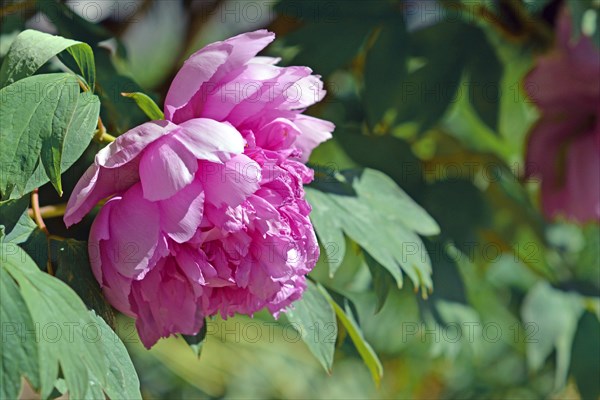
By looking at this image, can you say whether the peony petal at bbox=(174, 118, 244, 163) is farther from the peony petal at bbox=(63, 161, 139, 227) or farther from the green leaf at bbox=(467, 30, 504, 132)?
the green leaf at bbox=(467, 30, 504, 132)

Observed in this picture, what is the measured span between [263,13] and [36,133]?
676 millimetres

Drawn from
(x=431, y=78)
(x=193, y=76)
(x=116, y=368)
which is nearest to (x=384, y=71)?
(x=431, y=78)

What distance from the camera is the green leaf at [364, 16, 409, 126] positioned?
939 mm

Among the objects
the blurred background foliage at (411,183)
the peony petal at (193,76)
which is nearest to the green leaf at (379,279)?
the blurred background foliage at (411,183)

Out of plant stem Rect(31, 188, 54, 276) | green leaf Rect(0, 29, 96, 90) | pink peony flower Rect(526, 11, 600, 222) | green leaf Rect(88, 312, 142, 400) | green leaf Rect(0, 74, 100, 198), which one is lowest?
pink peony flower Rect(526, 11, 600, 222)

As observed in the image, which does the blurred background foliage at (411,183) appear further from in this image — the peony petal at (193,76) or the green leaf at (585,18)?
the peony petal at (193,76)

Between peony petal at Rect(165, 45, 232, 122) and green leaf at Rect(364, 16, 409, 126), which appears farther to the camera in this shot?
green leaf at Rect(364, 16, 409, 126)

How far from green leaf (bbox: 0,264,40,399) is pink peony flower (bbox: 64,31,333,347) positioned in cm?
8

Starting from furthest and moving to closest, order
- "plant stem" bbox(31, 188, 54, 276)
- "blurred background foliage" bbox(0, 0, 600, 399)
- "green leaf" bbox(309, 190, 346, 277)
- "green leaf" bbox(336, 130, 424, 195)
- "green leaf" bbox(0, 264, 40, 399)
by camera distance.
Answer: "green leaf" bbox(336, 130, 424, 195) < "blurred background foliage" bbox(0, 0, 600, 399) < "green leaf" bbox(309, 190, 346, 277) < "plant stem" bbox(31, 188, 54, 276) < "green leaf" bbox(0, 264, 40, 399)

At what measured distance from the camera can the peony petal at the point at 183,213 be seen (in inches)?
20.1

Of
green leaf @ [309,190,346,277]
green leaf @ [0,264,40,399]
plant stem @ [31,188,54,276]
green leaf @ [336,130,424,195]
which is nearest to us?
green leaf @ [0,264,40,399]

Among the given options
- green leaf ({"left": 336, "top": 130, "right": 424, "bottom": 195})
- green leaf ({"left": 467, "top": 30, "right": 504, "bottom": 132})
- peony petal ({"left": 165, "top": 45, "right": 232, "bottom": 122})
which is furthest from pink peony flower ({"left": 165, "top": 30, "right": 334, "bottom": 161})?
green leaf ({"left": 467, "top": 30, "right": 504, "bottom": 132})

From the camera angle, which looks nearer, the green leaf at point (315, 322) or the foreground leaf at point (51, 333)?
the foreground leaf at point (51, 333)

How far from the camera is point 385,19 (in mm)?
955
